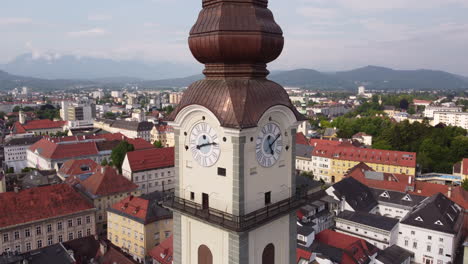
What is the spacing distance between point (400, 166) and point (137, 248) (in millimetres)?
47549

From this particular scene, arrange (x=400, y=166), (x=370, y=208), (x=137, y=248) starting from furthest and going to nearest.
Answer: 1. (x=400, y=166)
2. (x=370, y=208)
3. (x=137, y=248)

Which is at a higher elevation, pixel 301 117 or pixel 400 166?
pixel 301 117

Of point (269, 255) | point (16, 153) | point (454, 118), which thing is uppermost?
point (269, 255)

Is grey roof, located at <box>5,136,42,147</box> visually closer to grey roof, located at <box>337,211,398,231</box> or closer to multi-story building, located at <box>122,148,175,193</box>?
multi-story building, located at <box>122,148,175,193</box>

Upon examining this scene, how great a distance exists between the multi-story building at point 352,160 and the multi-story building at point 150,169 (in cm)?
2852

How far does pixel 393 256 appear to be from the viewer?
31359 millimetres

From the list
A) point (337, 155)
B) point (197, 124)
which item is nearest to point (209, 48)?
point (197, 124)

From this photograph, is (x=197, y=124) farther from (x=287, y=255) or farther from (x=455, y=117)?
(x=455, y=117)

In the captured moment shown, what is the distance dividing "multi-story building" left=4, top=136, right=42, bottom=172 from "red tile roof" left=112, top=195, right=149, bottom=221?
58.0m

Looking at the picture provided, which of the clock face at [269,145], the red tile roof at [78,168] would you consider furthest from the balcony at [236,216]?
the red tile roof at [78,168]

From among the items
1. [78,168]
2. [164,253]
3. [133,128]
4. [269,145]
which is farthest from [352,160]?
[133,128]

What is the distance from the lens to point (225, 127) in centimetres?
1055

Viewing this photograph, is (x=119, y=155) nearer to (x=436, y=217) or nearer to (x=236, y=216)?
(x=436, y=217)

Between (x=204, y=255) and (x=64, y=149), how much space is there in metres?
65.5
